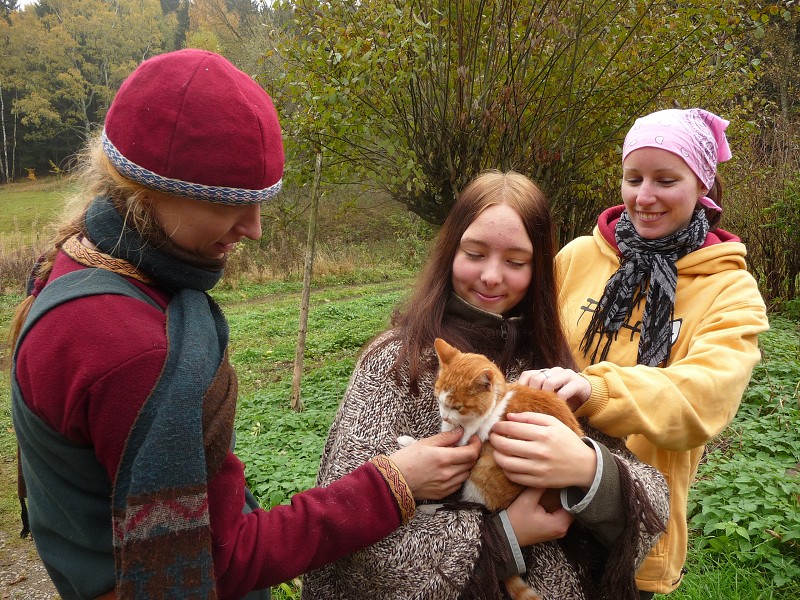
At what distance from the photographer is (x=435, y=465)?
1547 mm

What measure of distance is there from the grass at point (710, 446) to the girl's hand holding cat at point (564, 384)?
221 centimetres

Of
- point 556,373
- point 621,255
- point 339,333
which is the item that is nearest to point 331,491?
point 556,373

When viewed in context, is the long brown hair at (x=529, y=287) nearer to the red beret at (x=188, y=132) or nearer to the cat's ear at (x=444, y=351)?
the cat's ear at (x=444, y=351)

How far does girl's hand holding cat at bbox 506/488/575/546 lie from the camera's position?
158cm

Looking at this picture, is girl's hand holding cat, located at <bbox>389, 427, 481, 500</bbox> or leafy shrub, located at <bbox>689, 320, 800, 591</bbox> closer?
girl's hand holding cat, located at <bbox>389, 427, 481, 500</bbox>

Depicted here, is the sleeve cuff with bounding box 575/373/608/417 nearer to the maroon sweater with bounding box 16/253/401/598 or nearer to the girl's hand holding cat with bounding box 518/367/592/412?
the girl's hand holding cat with bounding box 518/367/592/412

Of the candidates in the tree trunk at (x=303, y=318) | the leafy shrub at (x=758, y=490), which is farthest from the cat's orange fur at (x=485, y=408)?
the tree trunk at (x=303, y=318)

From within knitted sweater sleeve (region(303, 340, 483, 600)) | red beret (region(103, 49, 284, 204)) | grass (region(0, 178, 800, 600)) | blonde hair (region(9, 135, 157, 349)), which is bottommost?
grass (region(0, 178, 800, 600))

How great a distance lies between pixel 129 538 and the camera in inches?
41.2

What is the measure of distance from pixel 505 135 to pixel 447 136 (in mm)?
629

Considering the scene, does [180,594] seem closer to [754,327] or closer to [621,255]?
[754,327]

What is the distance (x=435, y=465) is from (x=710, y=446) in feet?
15.7

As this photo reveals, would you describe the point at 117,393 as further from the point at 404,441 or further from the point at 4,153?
the point at 4,153

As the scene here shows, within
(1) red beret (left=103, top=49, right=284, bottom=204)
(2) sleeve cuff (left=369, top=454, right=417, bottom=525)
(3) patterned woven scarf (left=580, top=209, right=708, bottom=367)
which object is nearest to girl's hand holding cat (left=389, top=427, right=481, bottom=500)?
(2) sleeve cuff (left=369, top=454, right=417, bottom=525)
